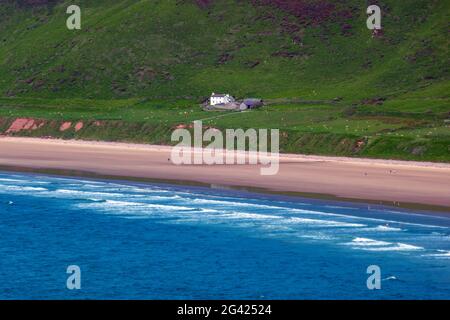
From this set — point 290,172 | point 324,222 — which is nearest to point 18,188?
point 290,172

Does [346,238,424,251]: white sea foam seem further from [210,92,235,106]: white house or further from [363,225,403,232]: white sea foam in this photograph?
[210,92,235,106]: white house

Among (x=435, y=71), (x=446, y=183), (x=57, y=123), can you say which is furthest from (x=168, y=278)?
(x=435, y=71)

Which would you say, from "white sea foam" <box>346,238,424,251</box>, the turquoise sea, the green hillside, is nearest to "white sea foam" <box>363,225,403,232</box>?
the turquoise sea

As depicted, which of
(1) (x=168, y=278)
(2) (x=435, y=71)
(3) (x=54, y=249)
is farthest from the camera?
(2) (x=435, y=71)

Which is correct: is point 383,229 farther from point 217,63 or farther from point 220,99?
point 217,63

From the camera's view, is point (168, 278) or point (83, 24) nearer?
point (168, 278)

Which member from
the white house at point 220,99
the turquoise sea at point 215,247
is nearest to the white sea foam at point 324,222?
the turquoise sea at point 215,247

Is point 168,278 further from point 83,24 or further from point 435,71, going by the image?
point 83,24
